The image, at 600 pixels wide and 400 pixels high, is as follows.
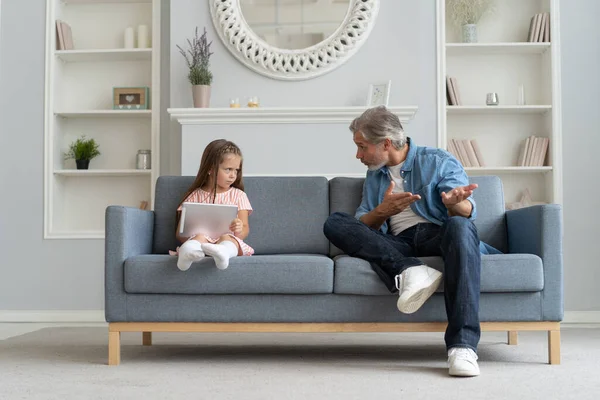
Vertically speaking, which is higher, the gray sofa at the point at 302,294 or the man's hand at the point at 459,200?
the man's hand at the point at 459,200

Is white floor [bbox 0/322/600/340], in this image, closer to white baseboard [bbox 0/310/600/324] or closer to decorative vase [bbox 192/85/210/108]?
white baseboard [bbox 0/310/600/324]

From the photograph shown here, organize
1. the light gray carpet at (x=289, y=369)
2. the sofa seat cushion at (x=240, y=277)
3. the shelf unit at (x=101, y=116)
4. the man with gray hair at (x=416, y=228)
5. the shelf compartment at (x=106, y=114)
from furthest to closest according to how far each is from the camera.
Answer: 1. the shelf unit at (x=101, y=116)
2. the shelf compartment at (x=106, y=114)
3. the sofa seat cushion at (x=240, y=277)
4. the man with gray hair at (x=416, y=228)
5. the light gray carpet at (x=289, y=369)

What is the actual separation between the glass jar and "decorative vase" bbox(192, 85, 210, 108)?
708 millimetres

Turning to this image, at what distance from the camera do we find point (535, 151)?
5.13 metres

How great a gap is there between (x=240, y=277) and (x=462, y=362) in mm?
852

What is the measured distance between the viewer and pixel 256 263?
9.65 feet

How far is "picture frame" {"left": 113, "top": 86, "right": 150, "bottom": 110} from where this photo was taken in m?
5.38

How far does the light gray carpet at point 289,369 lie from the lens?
2.37 m

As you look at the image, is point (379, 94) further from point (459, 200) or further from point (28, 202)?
point (28, 202)

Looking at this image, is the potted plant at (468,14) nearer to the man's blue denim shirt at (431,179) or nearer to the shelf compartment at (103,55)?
the shelf compartment at (103,55)

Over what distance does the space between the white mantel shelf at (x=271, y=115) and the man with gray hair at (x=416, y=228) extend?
4.53ft

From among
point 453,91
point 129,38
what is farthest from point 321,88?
point 129,38

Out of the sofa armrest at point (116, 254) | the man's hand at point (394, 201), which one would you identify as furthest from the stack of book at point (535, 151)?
the sofa armrest at point (116, 254)

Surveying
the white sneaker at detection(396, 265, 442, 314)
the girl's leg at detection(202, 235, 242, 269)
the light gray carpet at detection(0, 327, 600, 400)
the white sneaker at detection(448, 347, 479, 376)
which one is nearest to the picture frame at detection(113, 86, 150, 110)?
the light gray carpet at detection(0, 327, 600, 400)
